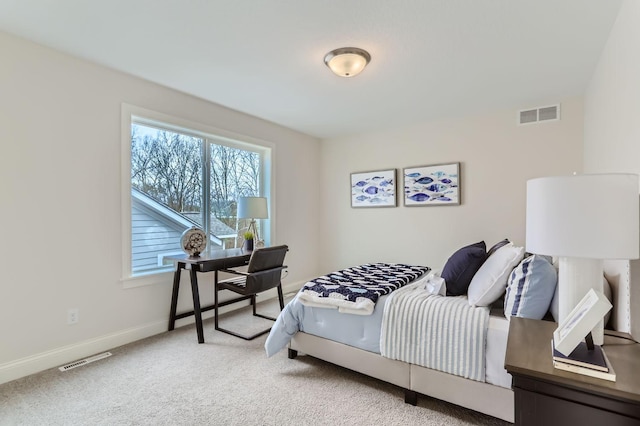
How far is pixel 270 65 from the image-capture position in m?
2.62

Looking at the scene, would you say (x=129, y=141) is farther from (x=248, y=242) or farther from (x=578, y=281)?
(x=578, y=281)

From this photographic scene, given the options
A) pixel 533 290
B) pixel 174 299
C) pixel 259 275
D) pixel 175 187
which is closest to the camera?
pixel 533 290

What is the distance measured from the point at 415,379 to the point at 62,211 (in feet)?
9.29

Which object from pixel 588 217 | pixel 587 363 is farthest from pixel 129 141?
pixel 587 363

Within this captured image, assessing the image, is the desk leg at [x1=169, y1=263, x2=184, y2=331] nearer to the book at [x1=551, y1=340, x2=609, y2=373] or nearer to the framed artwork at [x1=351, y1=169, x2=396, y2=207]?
the framed artwork at [x1=351, y1=169, x2=396, y2=207]

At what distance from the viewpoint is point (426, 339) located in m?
1.88

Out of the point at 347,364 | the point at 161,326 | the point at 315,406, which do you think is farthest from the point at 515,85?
the point at 161,326

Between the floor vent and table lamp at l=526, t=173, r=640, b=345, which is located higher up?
table lamp at l=526, t=173, r=640, b=345

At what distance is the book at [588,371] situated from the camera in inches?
37.9

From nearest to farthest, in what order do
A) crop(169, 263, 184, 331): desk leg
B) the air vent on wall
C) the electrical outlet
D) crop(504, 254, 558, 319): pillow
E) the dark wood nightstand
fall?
the dark wood nightstand
crop(504, 254, 558, 319): pillow
the electrical outlet
crop(169, 263, 184, 331): desk leg
the air vent on wall

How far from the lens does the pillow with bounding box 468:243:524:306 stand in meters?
1.88

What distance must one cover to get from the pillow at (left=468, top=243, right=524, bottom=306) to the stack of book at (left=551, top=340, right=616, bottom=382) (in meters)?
0.75

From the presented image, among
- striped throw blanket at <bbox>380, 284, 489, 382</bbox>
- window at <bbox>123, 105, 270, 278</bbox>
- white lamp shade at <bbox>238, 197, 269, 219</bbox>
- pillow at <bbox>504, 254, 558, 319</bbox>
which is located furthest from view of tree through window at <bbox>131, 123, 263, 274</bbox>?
pillow at <bbox>504, 254, 558, 319</bbox>

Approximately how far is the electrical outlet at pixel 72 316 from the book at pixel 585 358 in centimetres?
313
